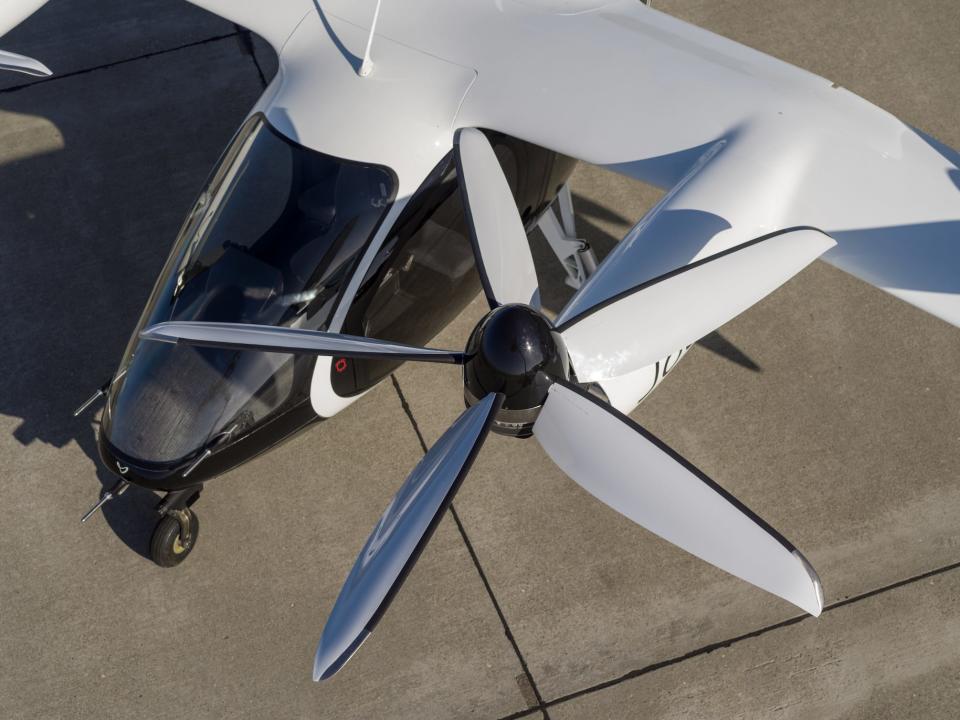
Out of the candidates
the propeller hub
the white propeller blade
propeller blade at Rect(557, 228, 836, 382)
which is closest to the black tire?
the propeller hub

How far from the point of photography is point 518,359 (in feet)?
18.3

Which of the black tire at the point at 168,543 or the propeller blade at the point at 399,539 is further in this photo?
the black tire at the point at 168,543

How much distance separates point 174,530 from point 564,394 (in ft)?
12.9

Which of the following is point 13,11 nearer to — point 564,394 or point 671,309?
point 564,394

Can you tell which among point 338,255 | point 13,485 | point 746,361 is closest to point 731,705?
point 746,361

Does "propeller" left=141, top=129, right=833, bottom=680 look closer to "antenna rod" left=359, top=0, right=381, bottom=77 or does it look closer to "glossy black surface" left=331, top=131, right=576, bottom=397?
"glossy black surface" left=331, top=131, right=576, bottom=397

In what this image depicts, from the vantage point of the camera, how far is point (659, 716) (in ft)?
25.1

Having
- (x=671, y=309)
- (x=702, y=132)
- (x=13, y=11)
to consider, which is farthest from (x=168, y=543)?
(x=702, y=132)

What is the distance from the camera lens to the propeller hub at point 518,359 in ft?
18.4

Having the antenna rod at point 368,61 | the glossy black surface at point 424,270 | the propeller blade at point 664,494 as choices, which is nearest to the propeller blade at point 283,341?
the propeller blade at point 664,494

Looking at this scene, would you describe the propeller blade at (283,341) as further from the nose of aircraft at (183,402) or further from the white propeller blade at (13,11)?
the white propeller blade at (13,11)

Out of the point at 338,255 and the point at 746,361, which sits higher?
the point at 338,255

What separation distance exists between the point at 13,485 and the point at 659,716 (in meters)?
5.83

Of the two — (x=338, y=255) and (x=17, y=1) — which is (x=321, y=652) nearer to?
(x=338, y=255)
